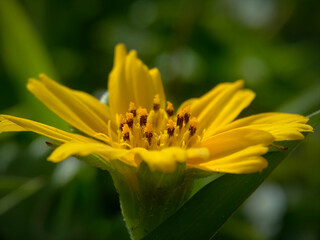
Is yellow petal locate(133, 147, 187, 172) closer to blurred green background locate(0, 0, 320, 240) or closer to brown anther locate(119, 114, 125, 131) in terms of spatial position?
brown anther locate(119, 114, 125, 131)

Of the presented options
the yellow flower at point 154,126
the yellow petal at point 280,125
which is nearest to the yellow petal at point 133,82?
the yellow flower at point 154,126

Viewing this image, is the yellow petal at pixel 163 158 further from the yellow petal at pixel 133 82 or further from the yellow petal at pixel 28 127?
the yellow petal at pixel 133 82

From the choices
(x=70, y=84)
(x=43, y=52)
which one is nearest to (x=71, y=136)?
(x=43, y=52)

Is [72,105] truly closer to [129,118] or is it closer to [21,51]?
[129,118]

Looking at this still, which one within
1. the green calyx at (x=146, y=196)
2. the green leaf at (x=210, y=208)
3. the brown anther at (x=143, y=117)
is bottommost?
the green leaf at (x=210, y=208)

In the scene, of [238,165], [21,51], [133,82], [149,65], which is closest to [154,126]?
[133,82]

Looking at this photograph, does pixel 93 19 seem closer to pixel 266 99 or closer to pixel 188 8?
pixel 188 8

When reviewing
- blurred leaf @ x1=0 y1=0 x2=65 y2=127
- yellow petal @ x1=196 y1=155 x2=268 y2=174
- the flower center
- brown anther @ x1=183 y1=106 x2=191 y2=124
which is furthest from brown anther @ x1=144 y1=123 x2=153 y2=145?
blurred leaf @ x1=0 y1=0 x2=65 y2=127
